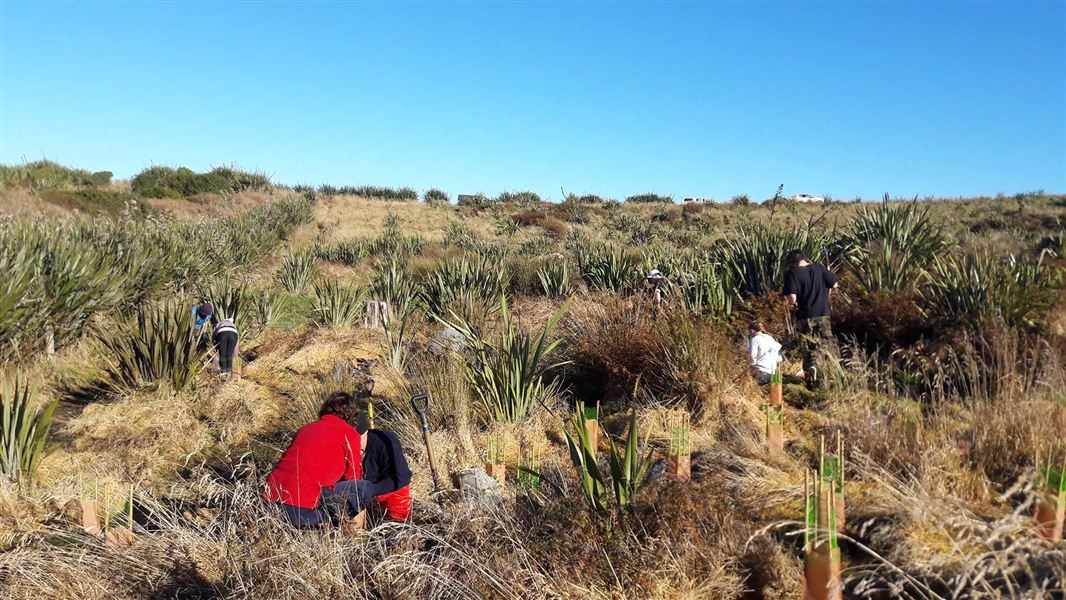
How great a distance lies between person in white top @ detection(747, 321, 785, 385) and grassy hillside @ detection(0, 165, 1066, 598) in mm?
291

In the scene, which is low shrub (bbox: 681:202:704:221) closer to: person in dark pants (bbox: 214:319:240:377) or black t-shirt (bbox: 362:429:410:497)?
person in dark pants (bbox: 214:319:240:377)

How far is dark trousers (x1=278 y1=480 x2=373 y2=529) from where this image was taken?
12.8ft

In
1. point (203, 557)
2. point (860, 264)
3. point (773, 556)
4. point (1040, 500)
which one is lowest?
point (203, 557)

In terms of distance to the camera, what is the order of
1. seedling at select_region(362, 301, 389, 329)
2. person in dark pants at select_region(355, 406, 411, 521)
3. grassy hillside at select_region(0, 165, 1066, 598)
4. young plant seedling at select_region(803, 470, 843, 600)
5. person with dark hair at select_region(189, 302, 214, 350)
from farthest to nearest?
1. seedling at select_region(362, 301, 389, 329)
2. person with dark hair at select_region(189, 302, 214, 350)
3. person in dark pants at select_region(355, 406, 411, 521)
4. grassy hillside at select_region(0, 165, 1066, 598)
5. young plant seedling at select_region(803, 470, 843, 600)

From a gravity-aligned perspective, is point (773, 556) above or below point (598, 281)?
below

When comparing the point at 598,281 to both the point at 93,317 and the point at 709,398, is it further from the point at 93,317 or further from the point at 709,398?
the point at 93,317

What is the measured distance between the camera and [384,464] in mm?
4430

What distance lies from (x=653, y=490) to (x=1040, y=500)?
1.48m

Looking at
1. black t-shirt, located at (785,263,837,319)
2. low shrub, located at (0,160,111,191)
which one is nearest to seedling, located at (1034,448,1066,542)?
black t-shirt, located at (785,263,837,319)

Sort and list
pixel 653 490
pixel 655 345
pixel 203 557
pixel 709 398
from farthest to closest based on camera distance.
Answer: pixel 655 345 < pixel 709 398 < pixel 203 557 < pixel 653 490

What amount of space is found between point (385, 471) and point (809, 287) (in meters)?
4.69

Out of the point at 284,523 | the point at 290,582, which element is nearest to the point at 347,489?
the point at 284,523

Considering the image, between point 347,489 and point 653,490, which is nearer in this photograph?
point 653,490

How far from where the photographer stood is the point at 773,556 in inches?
119
